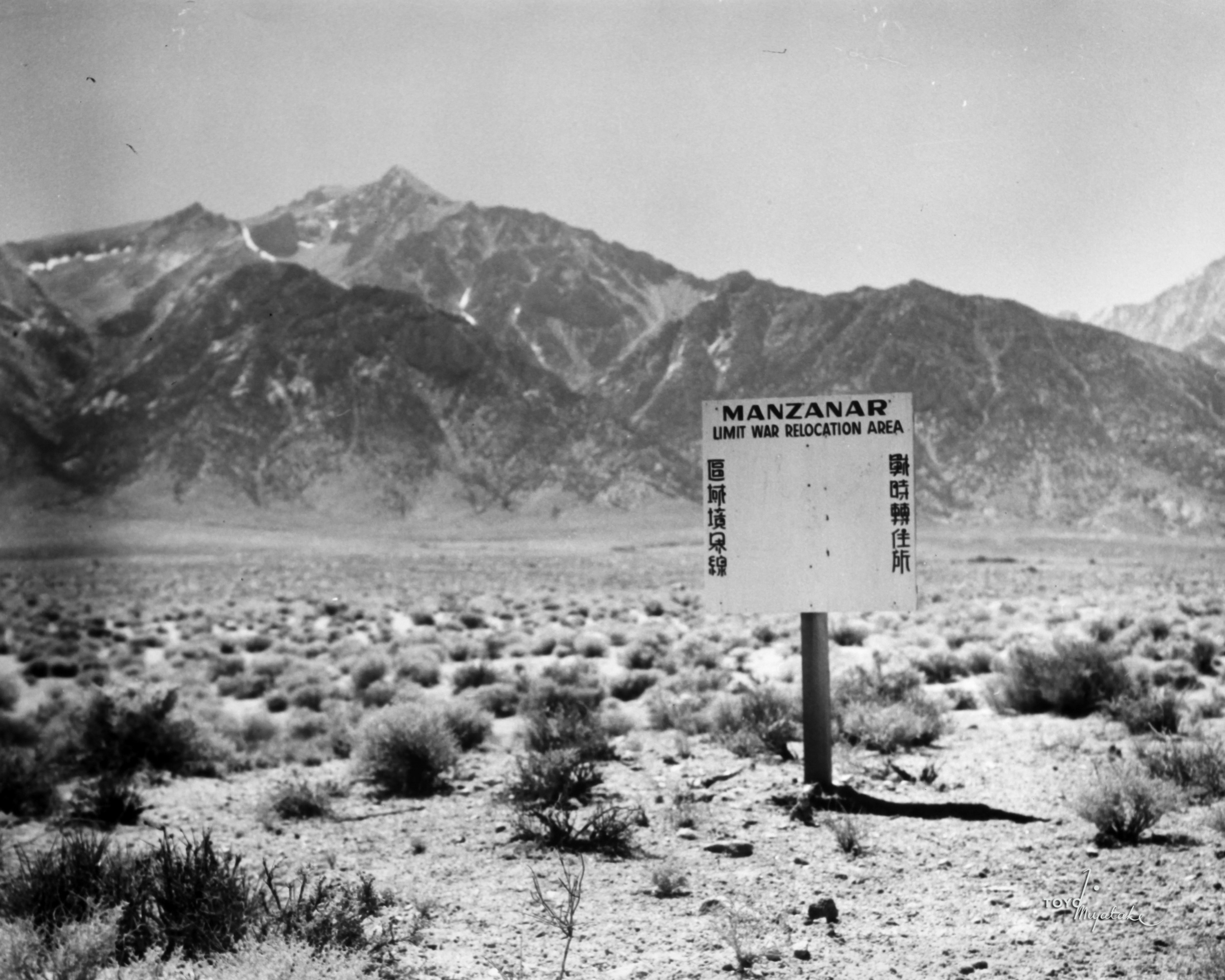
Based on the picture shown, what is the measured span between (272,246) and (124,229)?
2096 centimetres

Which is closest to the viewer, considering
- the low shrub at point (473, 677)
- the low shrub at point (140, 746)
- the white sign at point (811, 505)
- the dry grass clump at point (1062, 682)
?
the white sign at point (811, 505)

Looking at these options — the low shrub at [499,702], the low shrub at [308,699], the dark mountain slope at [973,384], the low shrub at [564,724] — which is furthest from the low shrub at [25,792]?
the dark mountain slope at [973,384]

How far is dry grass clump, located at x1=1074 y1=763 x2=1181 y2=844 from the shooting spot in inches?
277

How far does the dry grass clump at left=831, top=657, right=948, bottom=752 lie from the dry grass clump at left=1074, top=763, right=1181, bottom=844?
10.6ft

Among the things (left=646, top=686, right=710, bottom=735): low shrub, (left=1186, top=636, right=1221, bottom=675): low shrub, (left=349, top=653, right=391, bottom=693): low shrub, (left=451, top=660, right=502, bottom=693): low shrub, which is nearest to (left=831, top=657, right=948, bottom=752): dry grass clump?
(left=646, top=686, right=710, bottom=735): low shrub

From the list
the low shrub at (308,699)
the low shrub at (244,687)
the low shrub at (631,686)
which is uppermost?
the low shrub at (631,686)

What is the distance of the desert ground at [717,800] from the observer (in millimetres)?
5734

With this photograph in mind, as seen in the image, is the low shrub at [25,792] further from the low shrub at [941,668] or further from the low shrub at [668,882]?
the low shrub at [941,668]

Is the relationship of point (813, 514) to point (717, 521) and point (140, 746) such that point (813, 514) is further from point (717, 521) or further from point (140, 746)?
point (140, 746)

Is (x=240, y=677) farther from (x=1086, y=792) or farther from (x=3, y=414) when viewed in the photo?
(x=3, y=414)

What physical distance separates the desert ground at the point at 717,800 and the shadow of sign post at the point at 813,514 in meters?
1.49

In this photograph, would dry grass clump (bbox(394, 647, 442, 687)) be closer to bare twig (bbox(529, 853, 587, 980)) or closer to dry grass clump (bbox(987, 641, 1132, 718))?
dry grass clump (bbox(987, 641, 1132, 718))

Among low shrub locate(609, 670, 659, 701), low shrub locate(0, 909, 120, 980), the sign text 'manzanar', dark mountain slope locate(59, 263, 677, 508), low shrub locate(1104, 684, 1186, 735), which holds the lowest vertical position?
low shrub locate(609, 670, 659, 701)

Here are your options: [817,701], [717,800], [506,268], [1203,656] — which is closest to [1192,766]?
[817,701]
